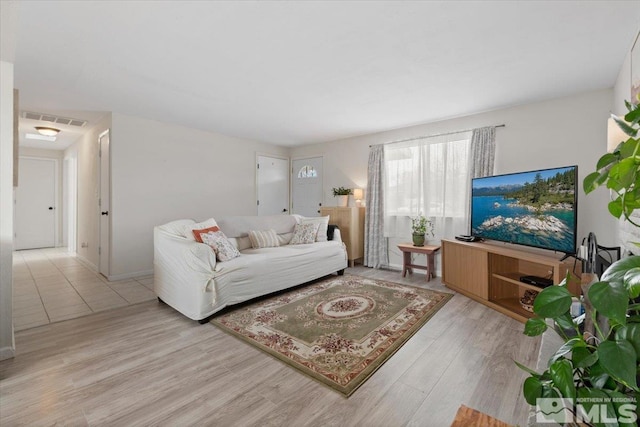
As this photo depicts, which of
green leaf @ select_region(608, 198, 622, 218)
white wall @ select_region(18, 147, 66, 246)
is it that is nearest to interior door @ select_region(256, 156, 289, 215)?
white wall @ select_region(18, 147, 66, 246)

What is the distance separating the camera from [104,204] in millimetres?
4199

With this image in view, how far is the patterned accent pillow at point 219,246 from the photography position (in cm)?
Result: 294

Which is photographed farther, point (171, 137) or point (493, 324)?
point (171, 137)

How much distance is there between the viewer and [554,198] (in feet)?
9.01

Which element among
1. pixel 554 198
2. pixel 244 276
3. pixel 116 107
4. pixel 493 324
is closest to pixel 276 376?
pixel 244 276

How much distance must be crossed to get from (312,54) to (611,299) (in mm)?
2494

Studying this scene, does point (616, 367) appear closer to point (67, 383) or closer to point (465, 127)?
point (67, 383)

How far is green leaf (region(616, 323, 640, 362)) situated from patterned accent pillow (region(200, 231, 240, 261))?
289cm

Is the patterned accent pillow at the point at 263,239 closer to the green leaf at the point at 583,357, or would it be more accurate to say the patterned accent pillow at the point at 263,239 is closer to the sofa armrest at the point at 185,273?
the sofa armrest at the point at 185,273

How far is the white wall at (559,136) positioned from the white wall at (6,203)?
15.1 ft

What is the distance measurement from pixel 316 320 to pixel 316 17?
2.48 metres

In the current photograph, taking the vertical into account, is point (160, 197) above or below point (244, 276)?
above

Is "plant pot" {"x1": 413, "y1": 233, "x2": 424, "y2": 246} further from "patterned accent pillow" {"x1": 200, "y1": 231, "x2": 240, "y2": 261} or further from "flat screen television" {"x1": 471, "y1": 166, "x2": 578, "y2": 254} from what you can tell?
"patterned accent pillow" {"x1": 200, "y1": 231, "x2": 240, "y2": 261}

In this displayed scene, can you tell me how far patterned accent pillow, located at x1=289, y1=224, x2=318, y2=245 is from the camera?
4.21 meters
